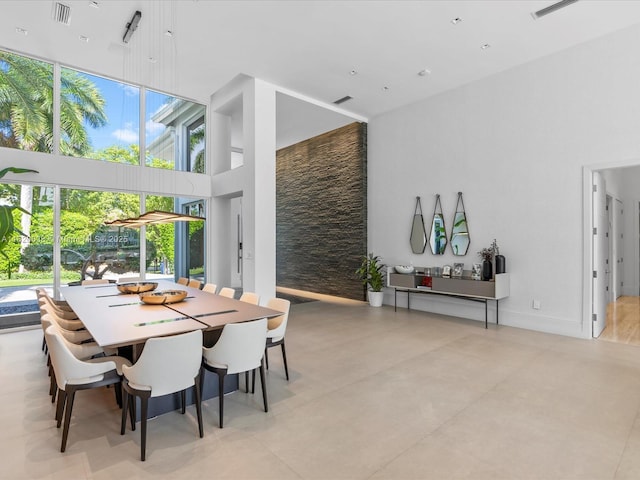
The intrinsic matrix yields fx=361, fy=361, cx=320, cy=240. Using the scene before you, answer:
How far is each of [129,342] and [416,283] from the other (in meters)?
5.08

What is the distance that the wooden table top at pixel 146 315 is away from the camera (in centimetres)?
260

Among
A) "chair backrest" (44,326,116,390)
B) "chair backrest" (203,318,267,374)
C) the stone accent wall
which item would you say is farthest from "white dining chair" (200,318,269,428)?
the stone accent wall

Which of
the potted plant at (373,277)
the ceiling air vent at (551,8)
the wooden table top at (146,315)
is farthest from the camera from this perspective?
the potted plant at (373,277)

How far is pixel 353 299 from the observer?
26.5 feet

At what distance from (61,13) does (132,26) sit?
80 cm

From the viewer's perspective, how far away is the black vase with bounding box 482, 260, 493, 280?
5605 mm

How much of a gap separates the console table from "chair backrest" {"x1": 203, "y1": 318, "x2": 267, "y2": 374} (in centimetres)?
399

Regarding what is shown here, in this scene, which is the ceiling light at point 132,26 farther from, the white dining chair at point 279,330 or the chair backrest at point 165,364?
the chair backrest at point 165,364

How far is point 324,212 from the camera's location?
872cm

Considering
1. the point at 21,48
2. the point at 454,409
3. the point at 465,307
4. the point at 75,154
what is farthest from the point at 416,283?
the point at 21,48

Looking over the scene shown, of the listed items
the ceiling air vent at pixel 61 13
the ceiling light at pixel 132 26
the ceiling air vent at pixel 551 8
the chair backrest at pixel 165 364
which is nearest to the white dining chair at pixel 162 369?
the chair backrest at pixel 165 364

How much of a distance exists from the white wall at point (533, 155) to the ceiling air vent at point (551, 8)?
1.10m

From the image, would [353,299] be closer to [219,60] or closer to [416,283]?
[416,283]

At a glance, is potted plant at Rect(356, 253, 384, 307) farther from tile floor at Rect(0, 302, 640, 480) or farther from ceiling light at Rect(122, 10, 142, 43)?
ceiling light at Rect(122, 10, 142, 43)
